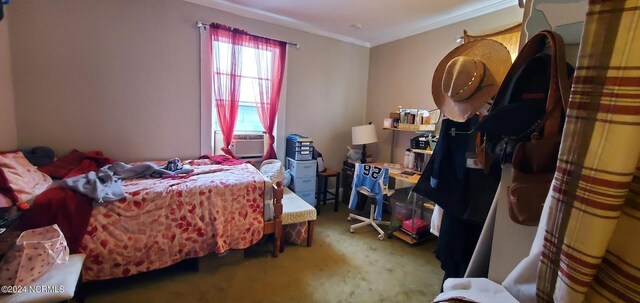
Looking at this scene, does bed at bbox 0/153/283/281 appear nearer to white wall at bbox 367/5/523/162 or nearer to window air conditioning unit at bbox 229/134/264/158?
window air conditioning unit at bbox 229/134/264/158

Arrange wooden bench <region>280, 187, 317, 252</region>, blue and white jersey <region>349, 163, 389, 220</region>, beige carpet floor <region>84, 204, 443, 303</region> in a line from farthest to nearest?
blue and white jersey <region>349, 163, 389, 220</region>, wooden bench <region>280, 187, 317, 252</region>, beige carpet floor <region>84, 204, 443, 303</region>

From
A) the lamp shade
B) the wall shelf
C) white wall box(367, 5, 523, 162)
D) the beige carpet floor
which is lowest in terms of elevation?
the beige carpet floor

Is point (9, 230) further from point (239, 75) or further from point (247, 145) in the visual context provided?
point (239, 75)

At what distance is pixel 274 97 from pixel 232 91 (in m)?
0.54

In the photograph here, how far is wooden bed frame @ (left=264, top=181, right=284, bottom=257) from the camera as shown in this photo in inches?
97.0

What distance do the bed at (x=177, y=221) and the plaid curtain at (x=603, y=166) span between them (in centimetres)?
216

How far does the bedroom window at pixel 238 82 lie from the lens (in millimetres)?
3077

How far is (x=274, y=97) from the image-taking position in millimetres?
3482

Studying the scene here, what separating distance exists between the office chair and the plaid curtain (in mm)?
2432

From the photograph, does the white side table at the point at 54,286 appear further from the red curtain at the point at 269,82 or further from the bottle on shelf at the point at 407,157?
the bottle on shelf at the point at 407,157

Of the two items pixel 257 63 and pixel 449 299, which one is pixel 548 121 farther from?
pixel 257 63

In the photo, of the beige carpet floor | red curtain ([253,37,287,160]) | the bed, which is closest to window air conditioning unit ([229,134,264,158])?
red curtain ([253,37,287,160])

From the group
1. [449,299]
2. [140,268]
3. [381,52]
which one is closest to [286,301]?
[140,268]

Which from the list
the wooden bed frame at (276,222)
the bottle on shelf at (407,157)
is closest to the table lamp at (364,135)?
the bottle on shelf at (407,157)
